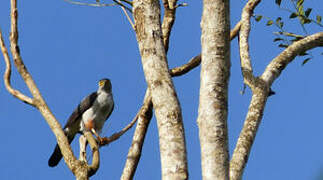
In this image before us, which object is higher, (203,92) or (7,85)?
(7,85)

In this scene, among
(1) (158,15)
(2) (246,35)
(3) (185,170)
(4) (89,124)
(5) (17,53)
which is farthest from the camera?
(4) (89,124)

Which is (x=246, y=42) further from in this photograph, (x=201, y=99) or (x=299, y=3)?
(x=201, y=99)

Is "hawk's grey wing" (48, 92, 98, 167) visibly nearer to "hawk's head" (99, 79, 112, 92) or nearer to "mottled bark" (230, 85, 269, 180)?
"hawk's head" (99, 79, 112, 92)

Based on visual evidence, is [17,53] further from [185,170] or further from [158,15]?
[185,170]

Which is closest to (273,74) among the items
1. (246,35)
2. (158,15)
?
(246,35)

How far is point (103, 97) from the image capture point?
8703mm

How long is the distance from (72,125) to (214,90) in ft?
17.2

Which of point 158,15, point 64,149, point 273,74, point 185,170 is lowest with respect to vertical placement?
point 185,170

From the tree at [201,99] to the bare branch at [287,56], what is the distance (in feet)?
0.04

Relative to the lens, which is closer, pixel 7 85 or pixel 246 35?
pixel 7 85

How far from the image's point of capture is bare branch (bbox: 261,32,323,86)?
4598 mm

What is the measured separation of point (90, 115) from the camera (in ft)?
27.5

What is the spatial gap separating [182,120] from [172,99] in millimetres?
149

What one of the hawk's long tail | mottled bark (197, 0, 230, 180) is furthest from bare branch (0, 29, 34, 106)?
the hawk's long tail
